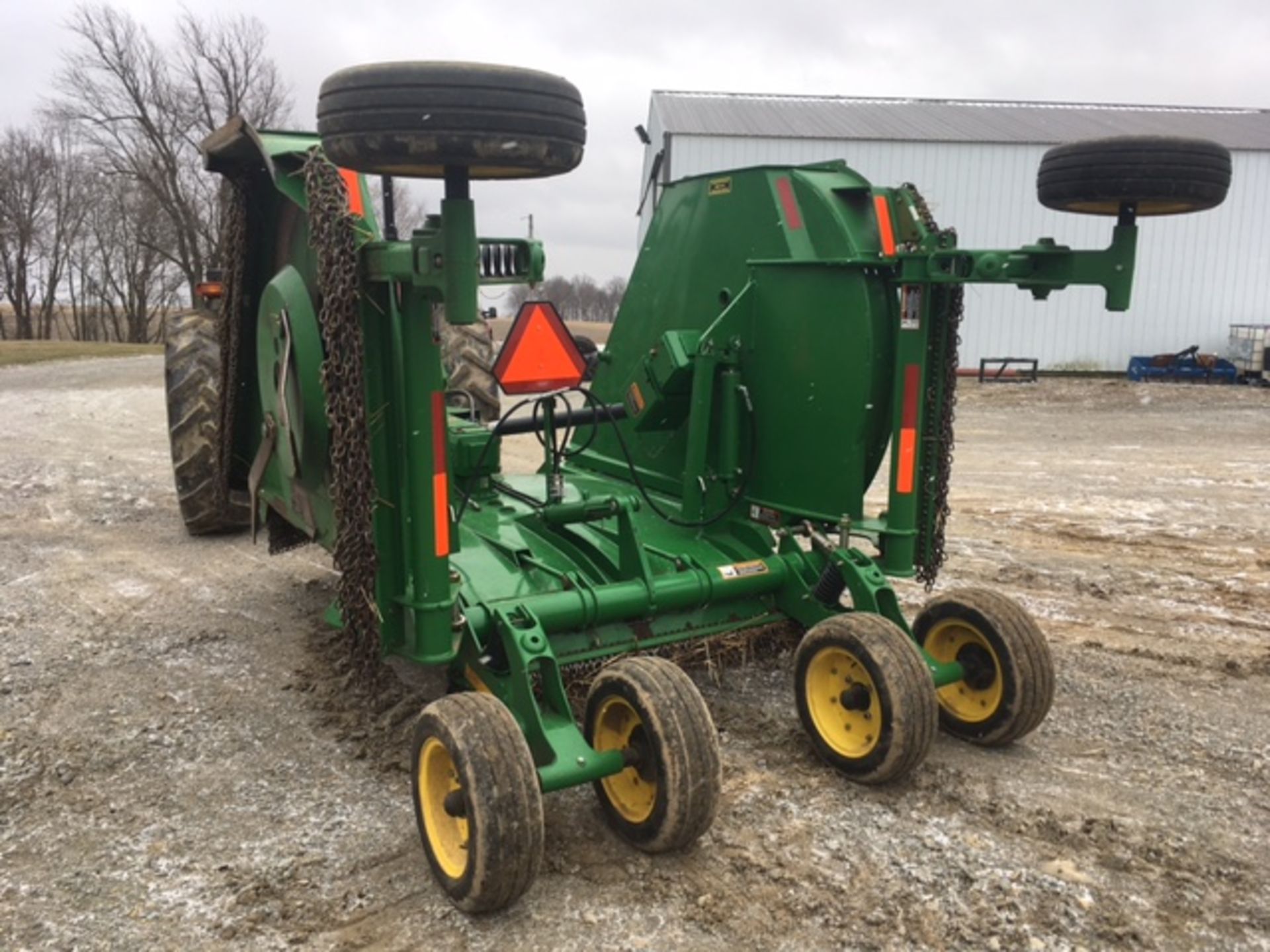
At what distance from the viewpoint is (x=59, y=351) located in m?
24.9

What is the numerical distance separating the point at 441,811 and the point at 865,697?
4.52 feet

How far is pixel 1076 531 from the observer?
6.91 meters

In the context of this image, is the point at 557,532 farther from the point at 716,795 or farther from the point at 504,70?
the point at 504,70

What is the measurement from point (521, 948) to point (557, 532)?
193 cm

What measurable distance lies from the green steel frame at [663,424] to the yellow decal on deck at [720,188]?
0.04 m

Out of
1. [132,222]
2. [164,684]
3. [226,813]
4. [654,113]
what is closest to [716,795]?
[226,813]

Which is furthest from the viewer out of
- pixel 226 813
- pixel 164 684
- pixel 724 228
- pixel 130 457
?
pixel 130 457

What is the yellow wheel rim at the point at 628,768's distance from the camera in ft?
9.86

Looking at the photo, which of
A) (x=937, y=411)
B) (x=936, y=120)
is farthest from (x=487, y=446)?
(x=936, y=120)

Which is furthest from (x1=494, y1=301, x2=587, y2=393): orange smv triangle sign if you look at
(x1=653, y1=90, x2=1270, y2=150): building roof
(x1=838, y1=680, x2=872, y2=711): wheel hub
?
(x1=653, y1=90, x2=1270, y2=150): building roof

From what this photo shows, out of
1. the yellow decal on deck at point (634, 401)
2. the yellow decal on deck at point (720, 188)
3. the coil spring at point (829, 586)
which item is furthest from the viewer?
the yellow decal on deck at point (634, 401)

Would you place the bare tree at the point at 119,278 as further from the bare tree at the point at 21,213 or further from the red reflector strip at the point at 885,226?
the red reflector strip at the point at 885,226

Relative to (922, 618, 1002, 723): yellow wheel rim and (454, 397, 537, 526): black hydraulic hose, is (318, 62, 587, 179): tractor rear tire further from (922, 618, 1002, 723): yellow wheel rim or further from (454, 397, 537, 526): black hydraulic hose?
(922, 618, 1002, 723): yellow wheel rim

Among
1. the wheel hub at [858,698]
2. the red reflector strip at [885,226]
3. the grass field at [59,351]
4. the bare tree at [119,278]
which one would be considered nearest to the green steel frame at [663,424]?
the red reflector strip at [885,226]
